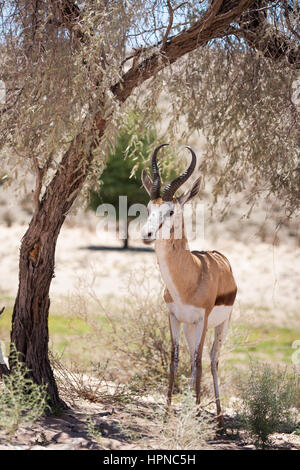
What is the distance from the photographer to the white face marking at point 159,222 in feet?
18.2

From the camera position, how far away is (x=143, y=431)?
19.9 ft

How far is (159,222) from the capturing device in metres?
5.75

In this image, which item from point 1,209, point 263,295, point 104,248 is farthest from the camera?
point 1,209

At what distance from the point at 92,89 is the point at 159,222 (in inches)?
56.5

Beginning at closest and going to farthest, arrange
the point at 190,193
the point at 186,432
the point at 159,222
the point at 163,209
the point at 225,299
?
the point at 186,432 < the point at 159,222 < the point at 163,209 < the point at 190,193 < the point at 225,299

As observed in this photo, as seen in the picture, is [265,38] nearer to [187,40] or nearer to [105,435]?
[187,40]

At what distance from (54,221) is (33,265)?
0.51 m

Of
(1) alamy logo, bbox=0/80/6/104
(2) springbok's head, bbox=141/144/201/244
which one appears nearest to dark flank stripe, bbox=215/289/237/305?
(2) springbok's head, bbox=141/144/201/244

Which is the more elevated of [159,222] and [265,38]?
[265,38]

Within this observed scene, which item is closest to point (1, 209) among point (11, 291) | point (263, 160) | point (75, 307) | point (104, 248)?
point (104, 248)

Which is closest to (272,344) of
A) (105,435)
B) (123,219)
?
(105,435)

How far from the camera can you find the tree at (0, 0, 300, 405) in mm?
5961

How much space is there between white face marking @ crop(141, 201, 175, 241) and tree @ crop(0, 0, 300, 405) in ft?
2.50
